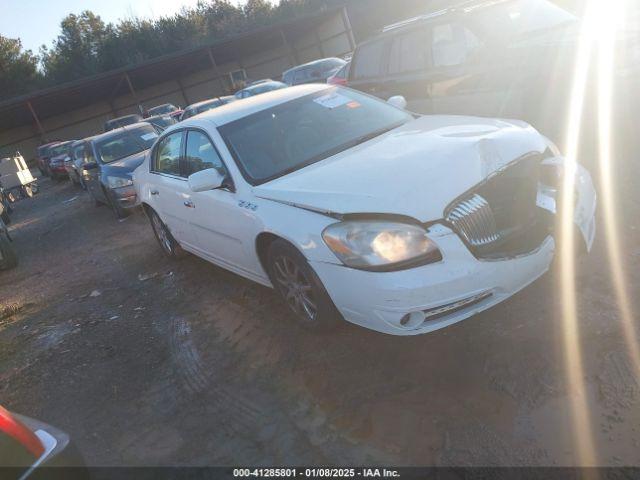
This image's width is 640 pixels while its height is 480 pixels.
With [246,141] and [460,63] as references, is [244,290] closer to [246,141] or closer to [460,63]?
[246,141]

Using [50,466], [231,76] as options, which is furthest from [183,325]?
[231,76]

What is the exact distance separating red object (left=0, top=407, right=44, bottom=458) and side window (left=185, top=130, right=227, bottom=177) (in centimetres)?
231

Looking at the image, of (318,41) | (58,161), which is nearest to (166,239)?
(58,161)

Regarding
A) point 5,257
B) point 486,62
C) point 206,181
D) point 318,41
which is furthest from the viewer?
point 318,41

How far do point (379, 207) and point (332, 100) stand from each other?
1.90 m

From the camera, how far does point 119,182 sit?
412 inches

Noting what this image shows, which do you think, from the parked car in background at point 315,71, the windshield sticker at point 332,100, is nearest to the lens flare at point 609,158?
the windshield sticker at point 332,100

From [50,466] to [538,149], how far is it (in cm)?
322

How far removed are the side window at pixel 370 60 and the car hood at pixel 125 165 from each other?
15.0 feet

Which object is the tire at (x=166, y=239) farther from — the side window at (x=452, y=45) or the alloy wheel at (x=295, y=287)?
the side window at (x=452, y=45)

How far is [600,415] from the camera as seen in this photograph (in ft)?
8.34

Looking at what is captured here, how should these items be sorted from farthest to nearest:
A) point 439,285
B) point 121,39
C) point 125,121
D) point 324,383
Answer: point 121,39
point 125,121
point 324,383
point 439,285

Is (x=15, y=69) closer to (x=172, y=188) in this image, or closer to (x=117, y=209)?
(x=117, y=209)

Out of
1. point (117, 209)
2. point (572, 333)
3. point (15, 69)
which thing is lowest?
point (572, 333)
